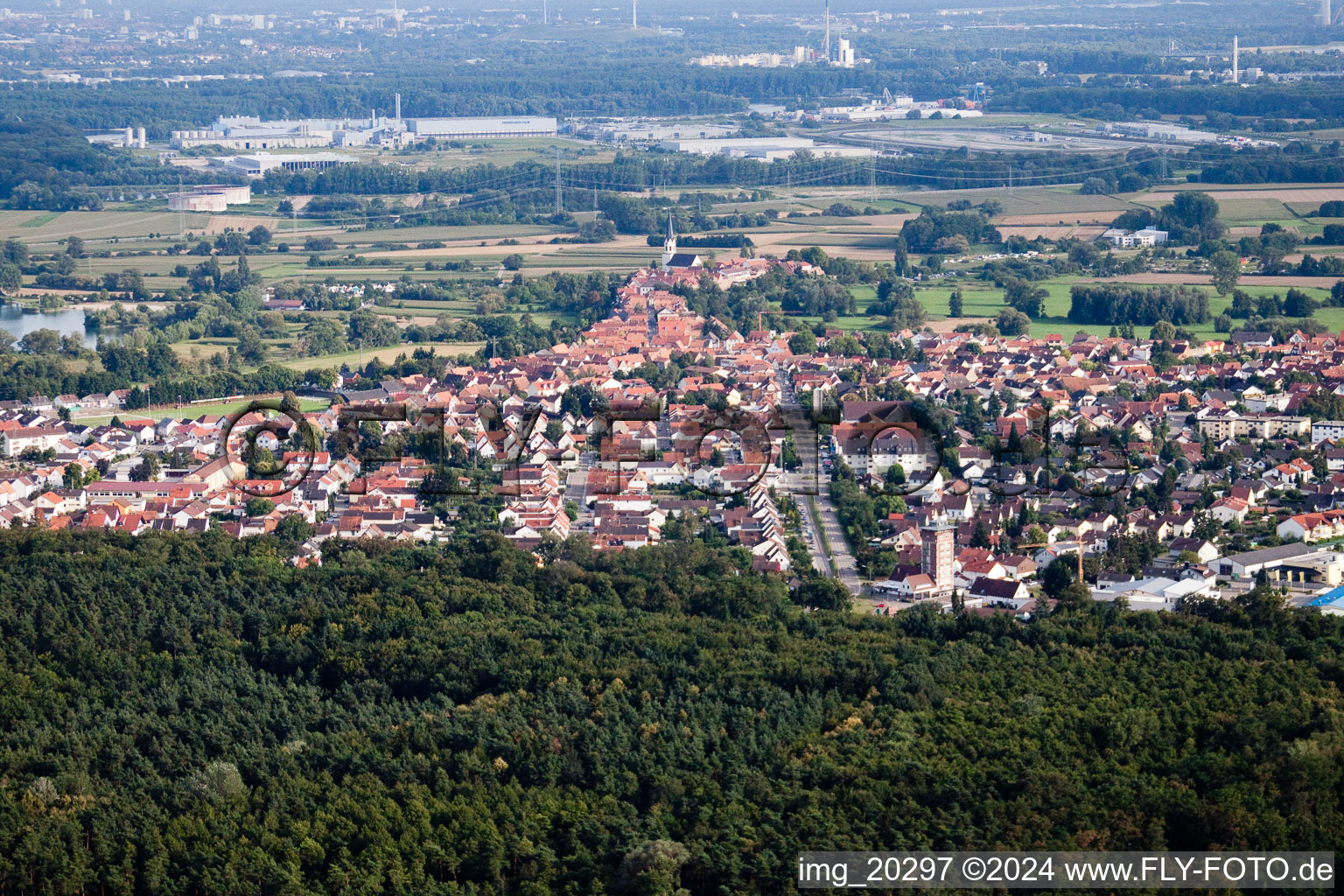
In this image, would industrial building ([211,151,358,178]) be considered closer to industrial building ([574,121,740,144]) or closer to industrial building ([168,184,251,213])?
industrial building ([168,184,251,213])

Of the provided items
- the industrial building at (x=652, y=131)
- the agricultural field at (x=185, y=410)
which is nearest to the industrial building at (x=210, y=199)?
the industrial building at (x=652, y=131)

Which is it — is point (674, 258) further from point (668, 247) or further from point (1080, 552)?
point (1080, 552)

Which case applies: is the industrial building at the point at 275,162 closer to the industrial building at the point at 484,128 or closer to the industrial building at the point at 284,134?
the industrial building at the point at 284,134

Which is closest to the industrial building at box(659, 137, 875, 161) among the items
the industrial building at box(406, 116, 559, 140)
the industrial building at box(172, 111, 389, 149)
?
the industrial building at box(406, 116, 559, 140)

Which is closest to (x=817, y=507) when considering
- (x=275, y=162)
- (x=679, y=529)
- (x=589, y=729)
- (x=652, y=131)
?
(x=679, y=529)

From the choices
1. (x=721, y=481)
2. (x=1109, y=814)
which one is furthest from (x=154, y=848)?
(x=721, y=481)
